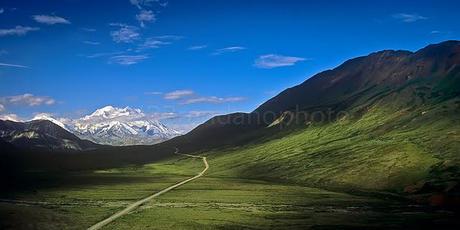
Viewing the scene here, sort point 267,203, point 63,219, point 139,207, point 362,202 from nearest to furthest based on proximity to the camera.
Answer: point 63,219, point 139,207, point 267,203, point 362,202

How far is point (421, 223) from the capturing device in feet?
282

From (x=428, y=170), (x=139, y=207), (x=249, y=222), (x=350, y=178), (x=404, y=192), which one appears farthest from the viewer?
(x=350, y=178)

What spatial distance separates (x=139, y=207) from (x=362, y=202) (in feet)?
189

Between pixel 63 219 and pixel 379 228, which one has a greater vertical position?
pixel 63 219

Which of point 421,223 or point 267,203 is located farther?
point 267,203

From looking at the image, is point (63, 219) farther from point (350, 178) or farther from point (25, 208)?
point (350, 178)

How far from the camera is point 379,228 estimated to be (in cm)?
7944

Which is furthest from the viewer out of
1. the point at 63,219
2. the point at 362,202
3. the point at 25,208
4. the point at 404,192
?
the point at 404,192

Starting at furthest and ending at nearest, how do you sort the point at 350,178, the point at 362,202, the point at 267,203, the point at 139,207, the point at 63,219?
the point at 350,178
the point at 362,202
the point at 267,203
the point at 139,207
the point at 63,219

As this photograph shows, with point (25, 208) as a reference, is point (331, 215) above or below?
below

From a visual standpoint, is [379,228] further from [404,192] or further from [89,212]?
[404,192]

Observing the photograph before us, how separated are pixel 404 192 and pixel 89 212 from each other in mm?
100920

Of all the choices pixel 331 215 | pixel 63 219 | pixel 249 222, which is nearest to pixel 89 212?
pixel 63 219

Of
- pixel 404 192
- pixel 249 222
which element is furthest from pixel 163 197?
pixel 404 192
